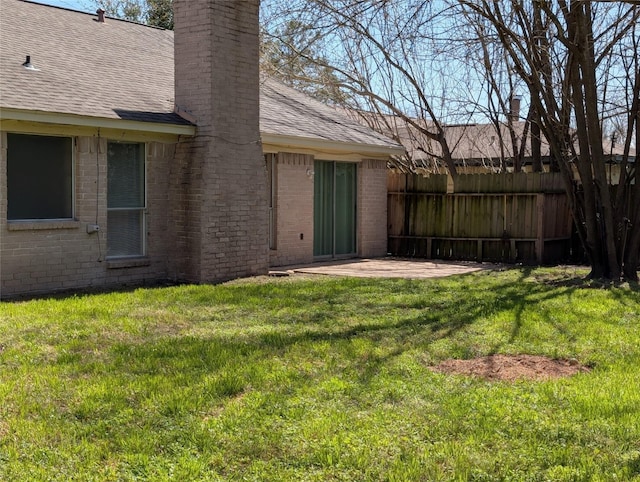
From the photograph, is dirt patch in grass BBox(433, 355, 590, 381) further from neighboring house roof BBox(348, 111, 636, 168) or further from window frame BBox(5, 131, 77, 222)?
neighboring house roof BBox(348, 111, 636, 168)

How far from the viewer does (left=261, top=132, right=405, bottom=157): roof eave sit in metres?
14.3

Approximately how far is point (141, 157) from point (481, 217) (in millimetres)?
8098

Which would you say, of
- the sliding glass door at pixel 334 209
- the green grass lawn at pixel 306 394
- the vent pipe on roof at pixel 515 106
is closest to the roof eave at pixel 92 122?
the green grass lawn at pixel 306 394

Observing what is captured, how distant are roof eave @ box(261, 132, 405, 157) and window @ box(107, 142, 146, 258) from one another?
251 cm

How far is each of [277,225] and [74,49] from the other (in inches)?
192

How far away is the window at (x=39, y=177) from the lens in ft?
35.0

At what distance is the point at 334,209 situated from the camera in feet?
55.0

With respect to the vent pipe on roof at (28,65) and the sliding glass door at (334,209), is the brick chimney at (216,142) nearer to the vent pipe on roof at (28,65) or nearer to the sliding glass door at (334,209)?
the vent pipe on roof at (28,65)

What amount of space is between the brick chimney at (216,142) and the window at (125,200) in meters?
0.56

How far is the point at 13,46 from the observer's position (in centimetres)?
1243

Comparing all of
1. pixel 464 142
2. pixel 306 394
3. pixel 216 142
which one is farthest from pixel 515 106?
pixel 306 394

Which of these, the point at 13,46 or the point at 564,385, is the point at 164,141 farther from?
the point at 564,385

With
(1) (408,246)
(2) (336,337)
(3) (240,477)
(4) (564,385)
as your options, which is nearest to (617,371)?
(4) (564,385)

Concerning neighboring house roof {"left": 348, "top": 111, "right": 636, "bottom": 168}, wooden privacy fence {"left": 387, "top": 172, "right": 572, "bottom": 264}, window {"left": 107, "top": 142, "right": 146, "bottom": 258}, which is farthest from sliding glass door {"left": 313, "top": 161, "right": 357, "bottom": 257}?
neighboring house roof {"left": 348, "top": 111, "right": 636, "bottom": 168}
